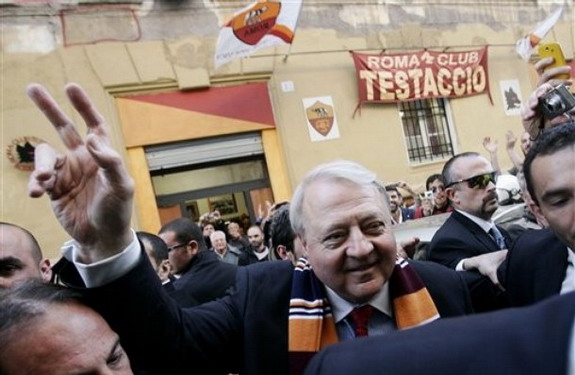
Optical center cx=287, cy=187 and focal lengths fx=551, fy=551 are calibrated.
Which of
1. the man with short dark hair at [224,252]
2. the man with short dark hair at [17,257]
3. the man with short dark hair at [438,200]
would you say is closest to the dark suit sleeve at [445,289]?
the man with short dark hair at [17,257]

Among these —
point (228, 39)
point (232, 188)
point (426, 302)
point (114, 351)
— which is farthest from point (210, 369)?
point (232, 188)

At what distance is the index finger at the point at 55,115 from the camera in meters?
1.30

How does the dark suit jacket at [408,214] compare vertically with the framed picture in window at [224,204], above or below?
below

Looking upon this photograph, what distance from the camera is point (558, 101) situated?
2.22 metres

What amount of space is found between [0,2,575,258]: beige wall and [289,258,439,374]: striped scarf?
736cm

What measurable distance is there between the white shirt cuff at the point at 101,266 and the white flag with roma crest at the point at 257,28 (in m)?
7.51

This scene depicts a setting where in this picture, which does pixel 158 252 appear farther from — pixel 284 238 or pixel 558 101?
pixel 558 101

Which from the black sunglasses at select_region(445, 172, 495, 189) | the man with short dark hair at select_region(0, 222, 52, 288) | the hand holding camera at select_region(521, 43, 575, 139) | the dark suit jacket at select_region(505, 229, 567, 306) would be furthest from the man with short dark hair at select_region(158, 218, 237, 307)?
the hand holding camera at select_region(521, 43, 575, 139)

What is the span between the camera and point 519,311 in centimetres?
58

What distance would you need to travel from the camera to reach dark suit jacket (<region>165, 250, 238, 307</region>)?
311 cm

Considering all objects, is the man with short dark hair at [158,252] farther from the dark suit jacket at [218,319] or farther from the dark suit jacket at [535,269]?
the dark suit jacket at [535,269]

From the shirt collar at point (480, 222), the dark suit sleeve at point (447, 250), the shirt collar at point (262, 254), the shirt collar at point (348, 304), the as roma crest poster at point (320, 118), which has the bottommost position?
the shirt collar at point (262, 254)

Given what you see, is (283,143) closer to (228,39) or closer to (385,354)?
(228,39)

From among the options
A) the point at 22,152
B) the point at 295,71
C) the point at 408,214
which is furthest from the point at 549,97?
the point at 295,71
